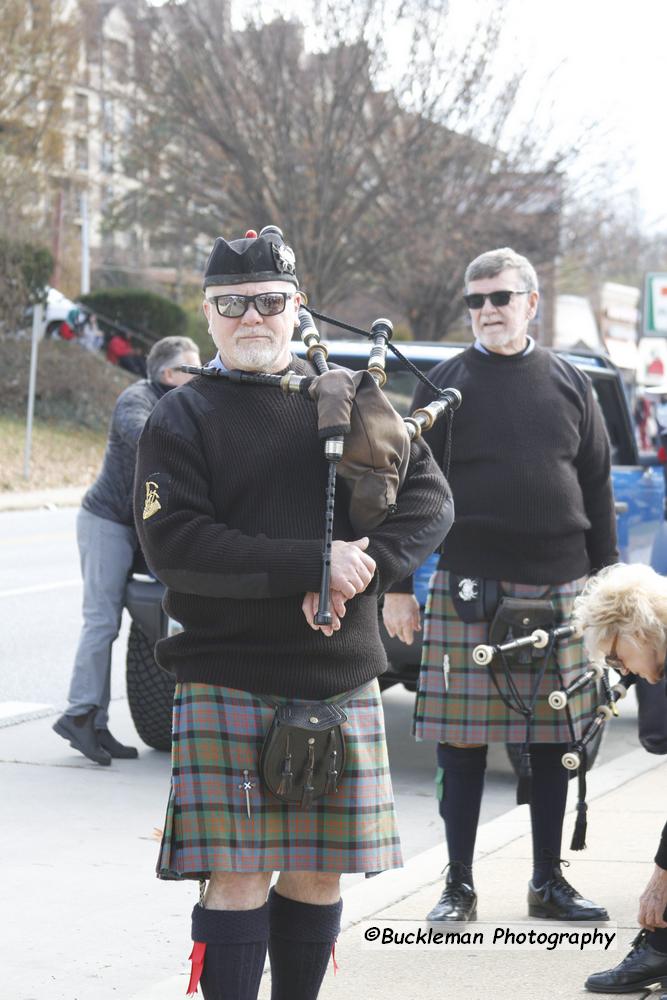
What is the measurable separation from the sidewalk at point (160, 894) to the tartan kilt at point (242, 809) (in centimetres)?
77

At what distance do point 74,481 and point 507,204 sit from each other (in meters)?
10.3

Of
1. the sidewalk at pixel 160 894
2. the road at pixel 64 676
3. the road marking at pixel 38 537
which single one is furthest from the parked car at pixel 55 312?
the sidewalk at pixel 160 894

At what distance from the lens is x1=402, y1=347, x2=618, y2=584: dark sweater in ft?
15.3

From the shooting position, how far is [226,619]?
3289 mm

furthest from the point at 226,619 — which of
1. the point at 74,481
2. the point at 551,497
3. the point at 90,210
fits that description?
the point at 90,210

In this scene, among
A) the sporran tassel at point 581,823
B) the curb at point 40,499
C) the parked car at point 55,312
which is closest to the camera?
the sporran tassel at point 581,823

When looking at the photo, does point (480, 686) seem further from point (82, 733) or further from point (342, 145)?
point (342, 145)

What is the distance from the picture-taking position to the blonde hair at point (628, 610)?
3650 mm

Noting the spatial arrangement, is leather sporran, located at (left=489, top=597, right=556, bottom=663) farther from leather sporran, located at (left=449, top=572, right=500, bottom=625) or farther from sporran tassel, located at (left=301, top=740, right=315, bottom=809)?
sporran tassel, located at (left=301, top=740, right=315, bottom=809)

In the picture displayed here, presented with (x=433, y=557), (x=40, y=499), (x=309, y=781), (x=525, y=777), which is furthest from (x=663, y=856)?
(x=40, y=499)

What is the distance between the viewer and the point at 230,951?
3221mm

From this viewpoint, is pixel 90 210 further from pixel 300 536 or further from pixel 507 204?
pixel 300 536

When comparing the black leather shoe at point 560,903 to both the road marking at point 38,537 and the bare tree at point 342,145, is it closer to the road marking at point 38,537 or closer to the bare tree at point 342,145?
the road marking at point 38,537

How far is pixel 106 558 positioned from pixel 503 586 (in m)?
2.64
